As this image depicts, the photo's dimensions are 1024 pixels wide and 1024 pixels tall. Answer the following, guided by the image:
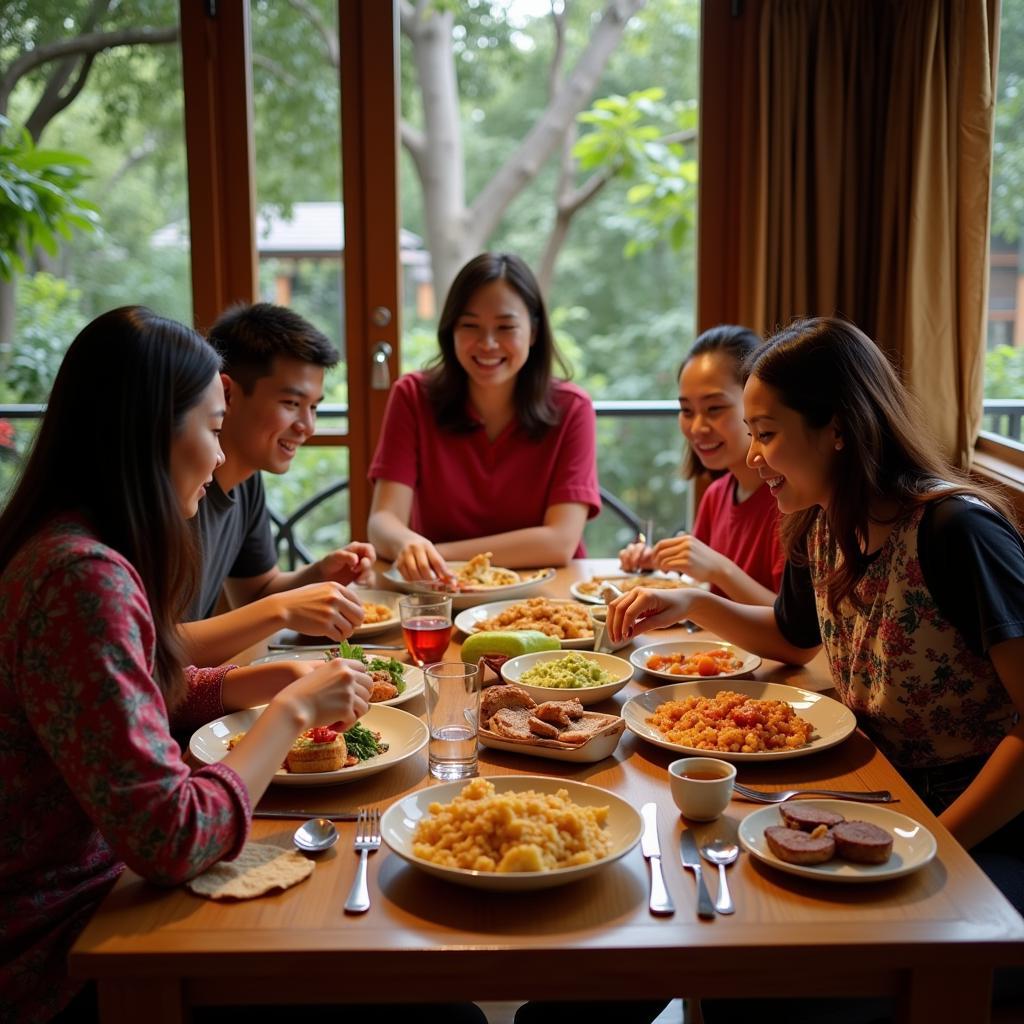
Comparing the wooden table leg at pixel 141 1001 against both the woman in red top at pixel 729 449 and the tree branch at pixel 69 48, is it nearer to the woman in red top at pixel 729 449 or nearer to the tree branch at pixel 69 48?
the woman in red top at pixel 729 449

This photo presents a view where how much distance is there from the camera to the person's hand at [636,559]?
2518 millimetres

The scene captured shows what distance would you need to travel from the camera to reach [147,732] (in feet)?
3.88

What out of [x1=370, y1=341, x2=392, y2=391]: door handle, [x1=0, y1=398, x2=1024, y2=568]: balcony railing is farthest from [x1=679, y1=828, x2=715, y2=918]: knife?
[x1=370, y1=341, x2=392, y2=391]: door handle

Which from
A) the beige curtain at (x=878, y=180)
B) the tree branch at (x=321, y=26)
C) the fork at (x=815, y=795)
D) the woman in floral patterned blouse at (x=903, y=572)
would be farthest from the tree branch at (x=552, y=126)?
the fork at (x=815, y=795)

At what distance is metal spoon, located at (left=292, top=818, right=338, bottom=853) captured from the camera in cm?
127

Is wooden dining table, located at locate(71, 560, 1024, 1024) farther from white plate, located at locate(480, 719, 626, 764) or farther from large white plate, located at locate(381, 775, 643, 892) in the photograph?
white plate, located at locate(480, 719, 626, 764)

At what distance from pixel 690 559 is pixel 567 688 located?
0.56 meters

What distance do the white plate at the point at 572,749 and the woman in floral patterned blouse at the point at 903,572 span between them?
17.4 inches

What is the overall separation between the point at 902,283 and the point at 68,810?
2.93 m

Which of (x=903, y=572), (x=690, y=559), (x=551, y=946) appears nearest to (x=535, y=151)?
(x=690, y=559)

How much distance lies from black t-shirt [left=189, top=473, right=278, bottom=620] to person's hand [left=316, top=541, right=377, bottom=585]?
22 cm

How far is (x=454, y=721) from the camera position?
1.46 metres

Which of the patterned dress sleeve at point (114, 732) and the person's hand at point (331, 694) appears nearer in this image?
the patterned dress sleeve at point (114, 732)

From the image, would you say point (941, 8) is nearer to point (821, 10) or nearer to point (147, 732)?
point (821, 10)
